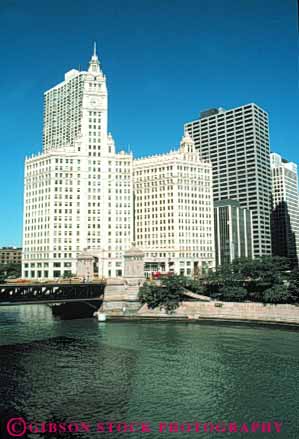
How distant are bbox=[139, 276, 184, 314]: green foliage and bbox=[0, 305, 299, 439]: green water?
25860 mm

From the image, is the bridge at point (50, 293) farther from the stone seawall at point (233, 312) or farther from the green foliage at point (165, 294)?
the stone seawall at point (233, 312)

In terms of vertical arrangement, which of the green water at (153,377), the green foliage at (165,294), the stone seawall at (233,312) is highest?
the green foliage at (165,294)

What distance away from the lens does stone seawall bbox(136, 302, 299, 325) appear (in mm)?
102381

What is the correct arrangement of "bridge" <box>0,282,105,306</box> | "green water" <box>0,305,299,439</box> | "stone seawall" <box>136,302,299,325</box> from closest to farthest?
"green water" <box>0,305,299,439</box>
"bridge" <box>0,282,105,306</box>
"stone seawall" <box>136,302,299,325</box>

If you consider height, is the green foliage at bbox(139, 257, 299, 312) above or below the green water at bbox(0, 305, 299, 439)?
above

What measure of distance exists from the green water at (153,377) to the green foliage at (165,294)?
25860 mm

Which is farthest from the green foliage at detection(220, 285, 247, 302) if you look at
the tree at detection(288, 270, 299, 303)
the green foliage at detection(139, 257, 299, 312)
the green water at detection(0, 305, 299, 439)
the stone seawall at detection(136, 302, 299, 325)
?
the green water at detection(0, 305, 299, 439)

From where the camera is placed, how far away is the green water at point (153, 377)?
140 ft

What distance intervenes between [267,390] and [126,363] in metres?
22.3

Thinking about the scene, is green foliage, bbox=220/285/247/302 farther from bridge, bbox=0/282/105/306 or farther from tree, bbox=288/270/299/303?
bridge, bbox=0/282/105/306

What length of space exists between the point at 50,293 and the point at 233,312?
158 ft

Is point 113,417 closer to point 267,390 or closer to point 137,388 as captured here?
point 137,388

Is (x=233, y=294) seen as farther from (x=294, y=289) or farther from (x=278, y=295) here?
(x=294, y=289)

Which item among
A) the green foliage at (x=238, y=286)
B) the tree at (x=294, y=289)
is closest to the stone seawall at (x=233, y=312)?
the green foliage at (x=238, y=286)
